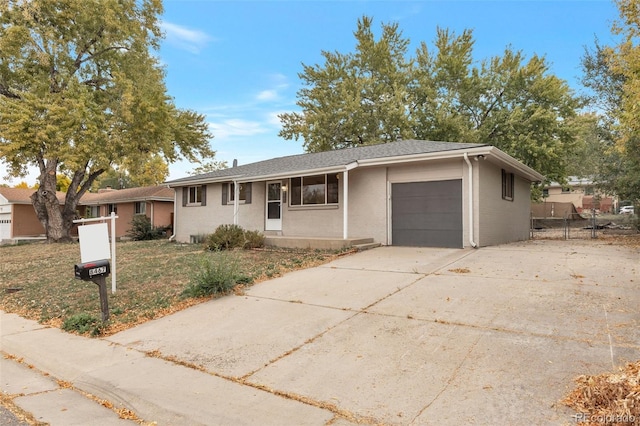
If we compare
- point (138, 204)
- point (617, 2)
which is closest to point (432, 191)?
point (617, 2)

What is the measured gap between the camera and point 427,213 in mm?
11992

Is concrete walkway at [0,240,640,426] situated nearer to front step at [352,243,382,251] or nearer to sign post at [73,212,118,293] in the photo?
sign post at [73,212,118,293]

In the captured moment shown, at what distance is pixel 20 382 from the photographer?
4.08 metres

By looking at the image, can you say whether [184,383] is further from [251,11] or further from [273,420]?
[251,11]

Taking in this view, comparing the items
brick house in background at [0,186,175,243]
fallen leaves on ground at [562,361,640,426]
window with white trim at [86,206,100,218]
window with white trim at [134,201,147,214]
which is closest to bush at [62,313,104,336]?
fallen leaves on ground at [562,361,640,426]

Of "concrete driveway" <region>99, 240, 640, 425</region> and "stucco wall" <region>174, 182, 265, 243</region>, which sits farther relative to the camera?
"stucco wall" <region>174, 182, 265, 243</region>

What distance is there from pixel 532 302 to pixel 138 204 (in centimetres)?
2742

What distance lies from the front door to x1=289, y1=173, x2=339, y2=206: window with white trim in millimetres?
723

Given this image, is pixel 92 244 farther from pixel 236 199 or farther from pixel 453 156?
pixel 236 199

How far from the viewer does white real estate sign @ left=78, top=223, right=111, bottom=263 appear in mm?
5688

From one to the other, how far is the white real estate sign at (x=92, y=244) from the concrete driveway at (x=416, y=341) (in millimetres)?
1297

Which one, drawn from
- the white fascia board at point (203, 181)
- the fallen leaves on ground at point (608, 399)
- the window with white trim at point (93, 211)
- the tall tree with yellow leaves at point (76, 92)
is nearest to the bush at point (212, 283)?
the fallen leaves on ground at point (608, 399)

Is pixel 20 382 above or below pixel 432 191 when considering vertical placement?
below

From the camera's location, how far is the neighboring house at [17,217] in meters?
27.8
